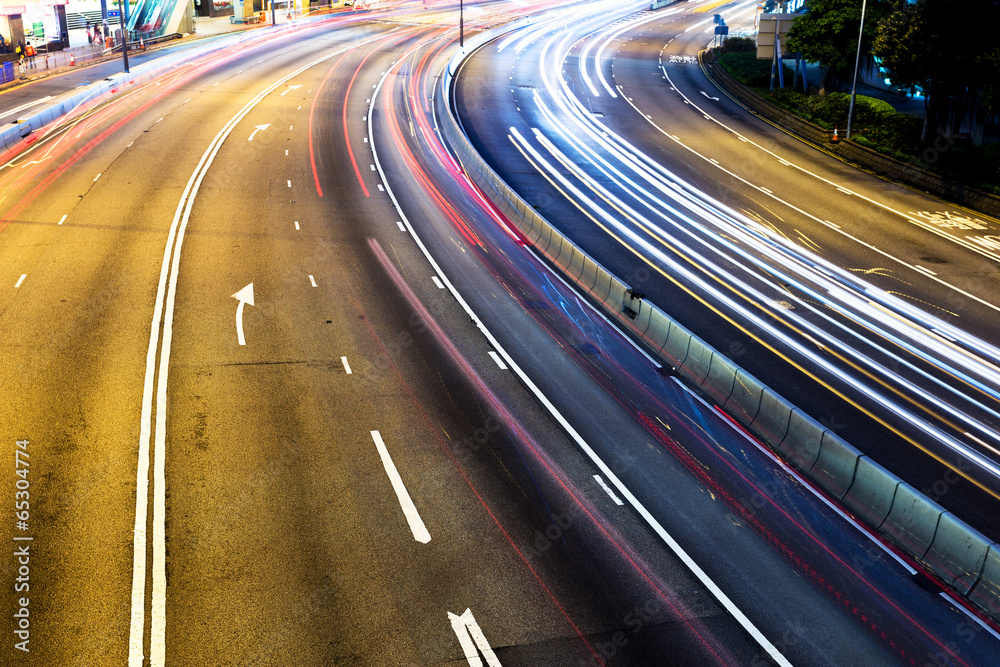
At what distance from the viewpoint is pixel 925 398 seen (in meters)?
19.9

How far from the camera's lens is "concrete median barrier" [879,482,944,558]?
13.7 metres

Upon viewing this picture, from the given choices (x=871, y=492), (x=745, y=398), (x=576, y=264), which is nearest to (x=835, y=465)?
(x=871, y=492)

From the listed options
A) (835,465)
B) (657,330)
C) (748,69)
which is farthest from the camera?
(748,69)

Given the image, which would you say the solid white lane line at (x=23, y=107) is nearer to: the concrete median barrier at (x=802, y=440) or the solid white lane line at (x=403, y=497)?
the solid white lane line at (x=403, y=497)

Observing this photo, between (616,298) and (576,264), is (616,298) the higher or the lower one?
the lower one

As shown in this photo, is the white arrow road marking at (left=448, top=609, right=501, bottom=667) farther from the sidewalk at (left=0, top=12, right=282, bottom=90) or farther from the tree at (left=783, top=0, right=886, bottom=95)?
the sidewalk at (left=0, top=12, right=282, bottom=90)

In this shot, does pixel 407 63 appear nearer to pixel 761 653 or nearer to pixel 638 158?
pixel 638 158

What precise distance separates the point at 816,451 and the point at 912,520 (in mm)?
2382

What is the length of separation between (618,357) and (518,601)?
969 cm

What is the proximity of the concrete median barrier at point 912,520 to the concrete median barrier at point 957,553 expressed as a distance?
13 cm

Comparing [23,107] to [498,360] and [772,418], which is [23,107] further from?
[772,418]

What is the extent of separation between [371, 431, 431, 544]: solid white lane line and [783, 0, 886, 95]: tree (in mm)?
40486

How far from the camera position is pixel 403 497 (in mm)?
14641

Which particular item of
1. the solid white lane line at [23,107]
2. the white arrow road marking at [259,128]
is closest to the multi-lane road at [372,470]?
the white arrow road marking at [259,128]
